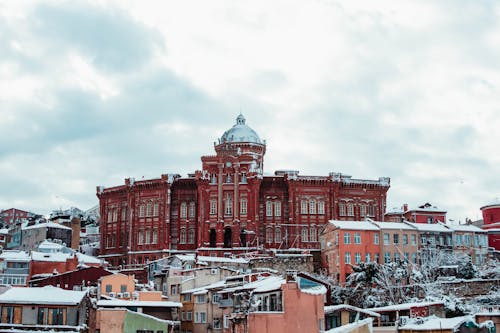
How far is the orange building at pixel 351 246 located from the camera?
7881 cm

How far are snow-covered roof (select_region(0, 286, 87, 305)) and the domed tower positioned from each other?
4253 cm

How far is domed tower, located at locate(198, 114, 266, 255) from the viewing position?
94562 millimetres

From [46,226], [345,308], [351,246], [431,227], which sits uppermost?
[46,226]

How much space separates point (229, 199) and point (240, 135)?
1435 centimetres

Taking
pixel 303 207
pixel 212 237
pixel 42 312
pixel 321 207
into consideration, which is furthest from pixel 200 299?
pixel 321 207

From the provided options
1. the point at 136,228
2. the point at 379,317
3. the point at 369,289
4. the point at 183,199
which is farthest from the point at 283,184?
the point at 379,317

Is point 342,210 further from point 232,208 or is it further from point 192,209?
point 192,209

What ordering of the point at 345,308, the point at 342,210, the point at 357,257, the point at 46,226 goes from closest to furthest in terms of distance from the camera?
the point at 345,308 → the point at 357,257 → the point at 342,210 → the point at 46,226

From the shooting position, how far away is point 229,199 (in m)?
96.1

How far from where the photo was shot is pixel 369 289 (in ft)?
231

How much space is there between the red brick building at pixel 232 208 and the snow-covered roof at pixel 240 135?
2362mm

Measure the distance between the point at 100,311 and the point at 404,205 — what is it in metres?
60.2

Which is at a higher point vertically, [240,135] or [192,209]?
[240,135]

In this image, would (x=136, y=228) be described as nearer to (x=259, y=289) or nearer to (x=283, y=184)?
(x=283, y=184)
